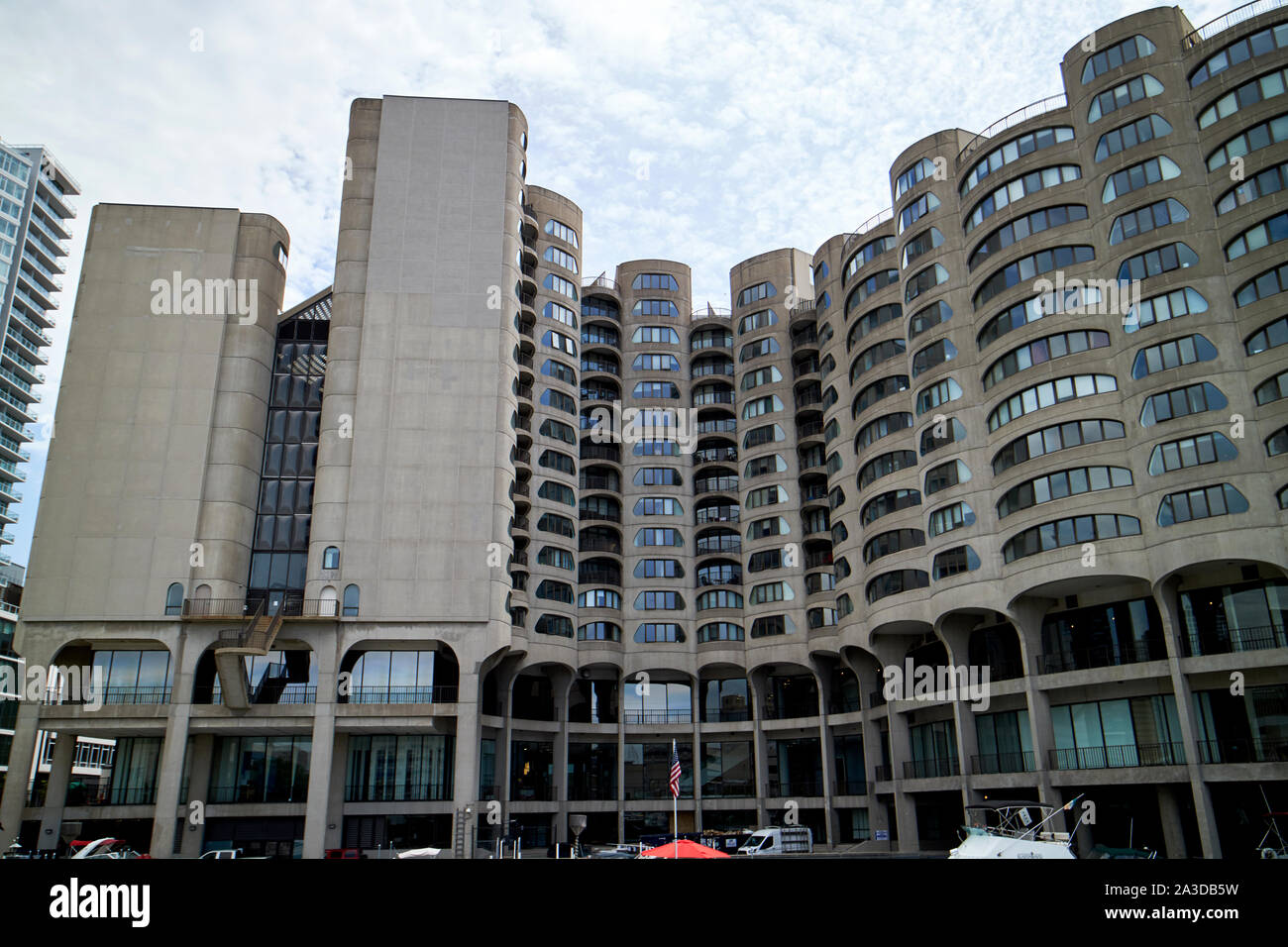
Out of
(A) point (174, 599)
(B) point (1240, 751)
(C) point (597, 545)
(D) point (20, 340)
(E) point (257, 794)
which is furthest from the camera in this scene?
(D) point (20, 340)

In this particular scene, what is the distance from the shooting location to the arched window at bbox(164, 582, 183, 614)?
2576 inches

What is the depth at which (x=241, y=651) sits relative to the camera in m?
61.8

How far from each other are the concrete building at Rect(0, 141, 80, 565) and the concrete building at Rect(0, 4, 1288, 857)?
82.3 m

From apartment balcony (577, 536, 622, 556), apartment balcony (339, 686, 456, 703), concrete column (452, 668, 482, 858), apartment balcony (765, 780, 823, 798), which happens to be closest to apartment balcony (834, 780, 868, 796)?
apartment balcony (765, 780, 823, 798)

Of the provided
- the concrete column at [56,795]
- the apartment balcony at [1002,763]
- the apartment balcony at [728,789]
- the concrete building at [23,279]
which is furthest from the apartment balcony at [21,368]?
the apartment balcony at [1002,763]

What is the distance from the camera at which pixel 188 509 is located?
222 ft

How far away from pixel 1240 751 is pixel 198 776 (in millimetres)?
65875

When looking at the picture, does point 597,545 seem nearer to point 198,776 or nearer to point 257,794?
point 257,794

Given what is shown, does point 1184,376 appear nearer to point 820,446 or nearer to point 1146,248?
point 1146,248

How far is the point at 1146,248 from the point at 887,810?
45.9 meters

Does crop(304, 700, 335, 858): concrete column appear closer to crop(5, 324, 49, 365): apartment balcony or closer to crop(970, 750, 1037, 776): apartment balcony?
crop(970, 750, 1037, 776): apartment balcony

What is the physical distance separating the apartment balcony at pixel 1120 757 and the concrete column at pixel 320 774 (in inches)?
1807

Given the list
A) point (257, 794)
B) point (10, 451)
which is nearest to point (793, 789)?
point (257, 794)

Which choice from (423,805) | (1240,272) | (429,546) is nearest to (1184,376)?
(1240,272)
